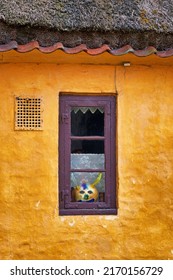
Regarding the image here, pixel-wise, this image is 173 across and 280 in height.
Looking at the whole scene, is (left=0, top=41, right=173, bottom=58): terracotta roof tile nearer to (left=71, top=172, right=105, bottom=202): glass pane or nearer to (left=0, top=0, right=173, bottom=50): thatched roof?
(left=0, top=0, right=173, bottom=50): thatched roof

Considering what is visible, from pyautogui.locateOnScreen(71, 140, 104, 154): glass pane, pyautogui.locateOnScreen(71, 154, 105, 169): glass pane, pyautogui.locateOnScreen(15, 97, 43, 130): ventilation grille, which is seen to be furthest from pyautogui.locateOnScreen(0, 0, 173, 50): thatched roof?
pyautogui.locateOnScreen(71, 154, 105, 169): glass pane

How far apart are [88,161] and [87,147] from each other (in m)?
0.17

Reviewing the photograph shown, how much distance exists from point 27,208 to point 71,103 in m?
1.31

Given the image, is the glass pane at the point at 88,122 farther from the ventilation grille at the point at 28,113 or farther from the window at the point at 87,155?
the ventilation grille at the point at 28,113

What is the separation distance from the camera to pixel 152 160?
22.8 ft

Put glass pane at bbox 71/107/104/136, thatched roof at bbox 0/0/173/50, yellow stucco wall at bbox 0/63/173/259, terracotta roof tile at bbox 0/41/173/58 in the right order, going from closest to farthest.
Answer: terracotta roof tile at bbox 0/41/173/58 → thatched roof at bbox 0/0/173/50 → yellow stucco wall at bbox 0/63/173/259 → glass pane at bbox 71/107/104/136

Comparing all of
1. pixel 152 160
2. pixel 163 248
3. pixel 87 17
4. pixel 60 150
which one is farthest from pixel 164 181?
pixel 87 17

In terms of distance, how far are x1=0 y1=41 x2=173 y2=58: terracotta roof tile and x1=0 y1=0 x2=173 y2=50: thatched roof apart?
0.33 m

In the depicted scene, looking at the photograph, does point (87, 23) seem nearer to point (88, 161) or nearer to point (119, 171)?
point (88, 161)

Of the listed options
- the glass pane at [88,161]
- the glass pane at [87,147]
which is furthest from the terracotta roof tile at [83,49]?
the glass pane at [88,161]

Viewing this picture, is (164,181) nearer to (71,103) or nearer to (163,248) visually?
(163,248)

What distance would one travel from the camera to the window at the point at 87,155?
690 centimetres

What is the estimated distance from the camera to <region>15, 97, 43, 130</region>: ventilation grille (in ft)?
22.2

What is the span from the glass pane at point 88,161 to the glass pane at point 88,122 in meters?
0.26
